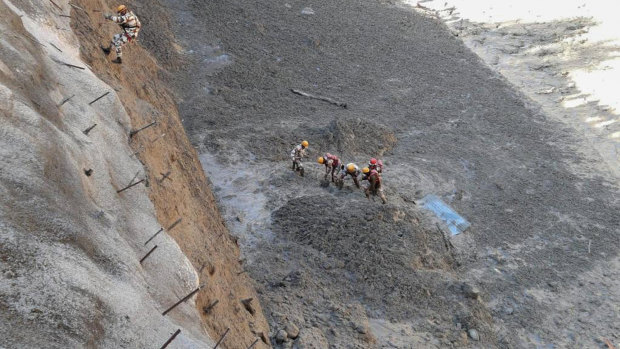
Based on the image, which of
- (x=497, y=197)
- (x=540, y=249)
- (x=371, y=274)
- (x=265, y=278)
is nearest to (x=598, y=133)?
(x=497, y=197)

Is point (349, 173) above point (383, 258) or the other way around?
above

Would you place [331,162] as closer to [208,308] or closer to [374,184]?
[374,184]

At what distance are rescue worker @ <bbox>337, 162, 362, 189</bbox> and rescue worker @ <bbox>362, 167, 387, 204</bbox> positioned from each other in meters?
0.37

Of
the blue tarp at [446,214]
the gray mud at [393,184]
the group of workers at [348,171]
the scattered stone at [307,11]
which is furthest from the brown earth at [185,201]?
the scattered stone at [307,11]

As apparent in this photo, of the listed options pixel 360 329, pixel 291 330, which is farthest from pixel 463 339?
pixel 291 330

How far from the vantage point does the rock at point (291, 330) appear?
362 inches

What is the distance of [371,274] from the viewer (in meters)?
11.7

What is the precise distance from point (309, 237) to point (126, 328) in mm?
8035

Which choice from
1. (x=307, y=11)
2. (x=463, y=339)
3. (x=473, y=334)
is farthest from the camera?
(x=307, y=11)

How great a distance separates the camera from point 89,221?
5645mm

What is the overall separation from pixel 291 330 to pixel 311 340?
381mm

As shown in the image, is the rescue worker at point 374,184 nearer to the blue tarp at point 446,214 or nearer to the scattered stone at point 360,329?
the blue tarp at point 446,214

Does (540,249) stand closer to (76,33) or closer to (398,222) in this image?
(398,222)

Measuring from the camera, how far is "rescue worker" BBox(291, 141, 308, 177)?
1527cm
